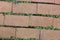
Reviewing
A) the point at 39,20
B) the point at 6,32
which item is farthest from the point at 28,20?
the point at 6,32

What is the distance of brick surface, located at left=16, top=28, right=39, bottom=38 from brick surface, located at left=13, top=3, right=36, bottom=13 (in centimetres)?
14

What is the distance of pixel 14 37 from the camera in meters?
1.17

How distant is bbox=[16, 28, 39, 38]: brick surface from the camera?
118cm

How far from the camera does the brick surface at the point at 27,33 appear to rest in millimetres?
1179

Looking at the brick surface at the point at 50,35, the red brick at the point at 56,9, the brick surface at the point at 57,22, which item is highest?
the red brick at the point at 56,9

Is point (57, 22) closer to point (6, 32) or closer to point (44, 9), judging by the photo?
point (44, 9)

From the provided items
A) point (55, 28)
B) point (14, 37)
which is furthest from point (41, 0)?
point (14, 37)

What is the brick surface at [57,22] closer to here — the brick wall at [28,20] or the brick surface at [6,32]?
the brick wall at [28,20]

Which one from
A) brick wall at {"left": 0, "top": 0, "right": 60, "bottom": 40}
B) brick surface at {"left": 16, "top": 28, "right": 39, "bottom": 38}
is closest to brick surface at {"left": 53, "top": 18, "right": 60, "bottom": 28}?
brick wall at {"left": 0, "top": 0, "right": 60, "bottom": 40}

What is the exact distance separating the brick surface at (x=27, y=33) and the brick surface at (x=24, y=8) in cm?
14

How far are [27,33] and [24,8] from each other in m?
0.20

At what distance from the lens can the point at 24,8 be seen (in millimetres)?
1187

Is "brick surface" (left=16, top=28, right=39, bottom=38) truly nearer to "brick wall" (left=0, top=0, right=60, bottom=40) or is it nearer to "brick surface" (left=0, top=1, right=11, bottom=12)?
Result: "brick wall" (left=0, top=0, right=60, bottom=40)

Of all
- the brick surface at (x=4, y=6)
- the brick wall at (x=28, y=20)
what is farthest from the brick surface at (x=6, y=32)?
the brick surface at (x=4, y=6)
